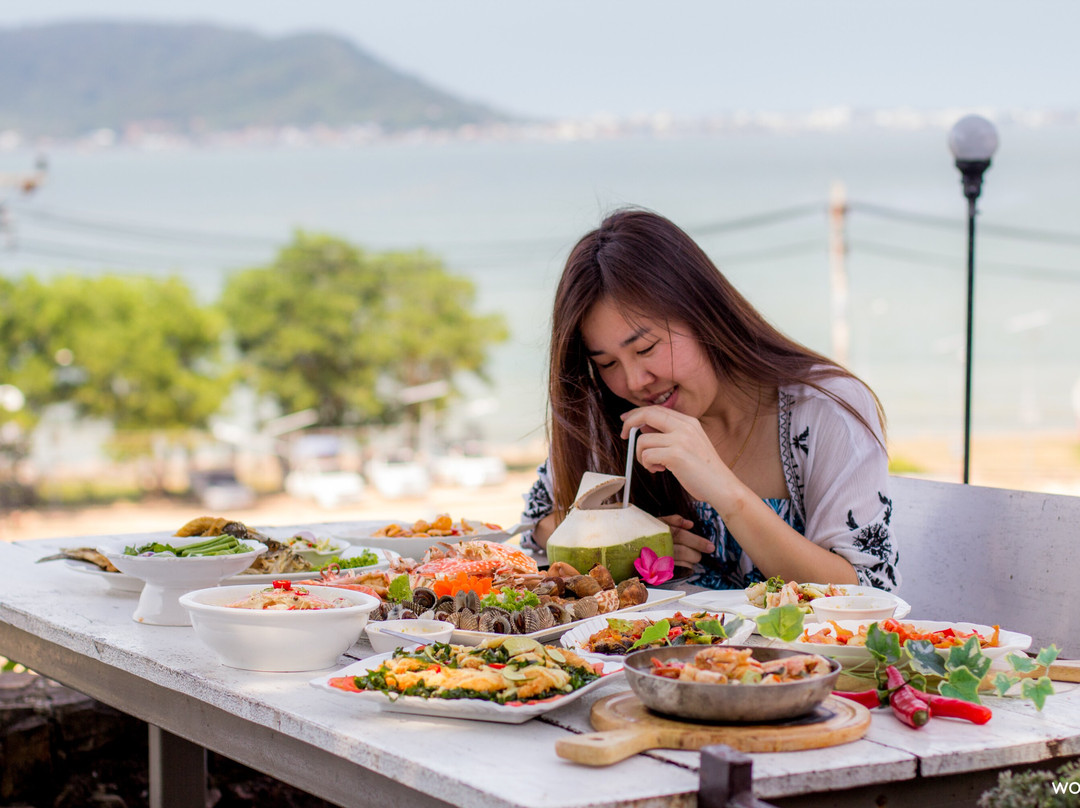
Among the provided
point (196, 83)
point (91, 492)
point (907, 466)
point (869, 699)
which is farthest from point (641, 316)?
point (196, 83)

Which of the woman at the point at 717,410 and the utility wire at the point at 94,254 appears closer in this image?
the woman at the point at 717,410

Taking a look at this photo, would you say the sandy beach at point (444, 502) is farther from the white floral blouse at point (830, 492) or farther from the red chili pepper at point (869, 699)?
the red chili pepper at point (869, 699)

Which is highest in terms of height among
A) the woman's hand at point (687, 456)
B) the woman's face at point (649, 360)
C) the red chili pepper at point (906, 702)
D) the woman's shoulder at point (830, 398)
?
the woman's face at point (649, 360)

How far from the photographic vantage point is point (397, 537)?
2479 millimetres

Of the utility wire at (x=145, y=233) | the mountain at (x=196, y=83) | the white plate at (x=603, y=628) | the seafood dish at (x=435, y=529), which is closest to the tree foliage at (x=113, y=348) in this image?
the utility wire at (x=145, y=233)

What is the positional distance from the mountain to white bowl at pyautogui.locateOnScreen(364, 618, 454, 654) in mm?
95690

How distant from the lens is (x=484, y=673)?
1352mm

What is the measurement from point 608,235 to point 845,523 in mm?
773

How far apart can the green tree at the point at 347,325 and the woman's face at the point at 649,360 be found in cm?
4652

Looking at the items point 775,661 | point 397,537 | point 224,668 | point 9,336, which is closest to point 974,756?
point 775,661

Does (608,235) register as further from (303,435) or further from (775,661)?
(303,435)

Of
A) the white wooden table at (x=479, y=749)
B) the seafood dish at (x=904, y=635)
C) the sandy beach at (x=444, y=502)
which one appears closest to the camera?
the white wooden table at (x=479, y=749)

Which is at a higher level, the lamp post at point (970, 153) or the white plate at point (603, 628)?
the lamp post at point (970, 153)

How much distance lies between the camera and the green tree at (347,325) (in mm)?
48406
